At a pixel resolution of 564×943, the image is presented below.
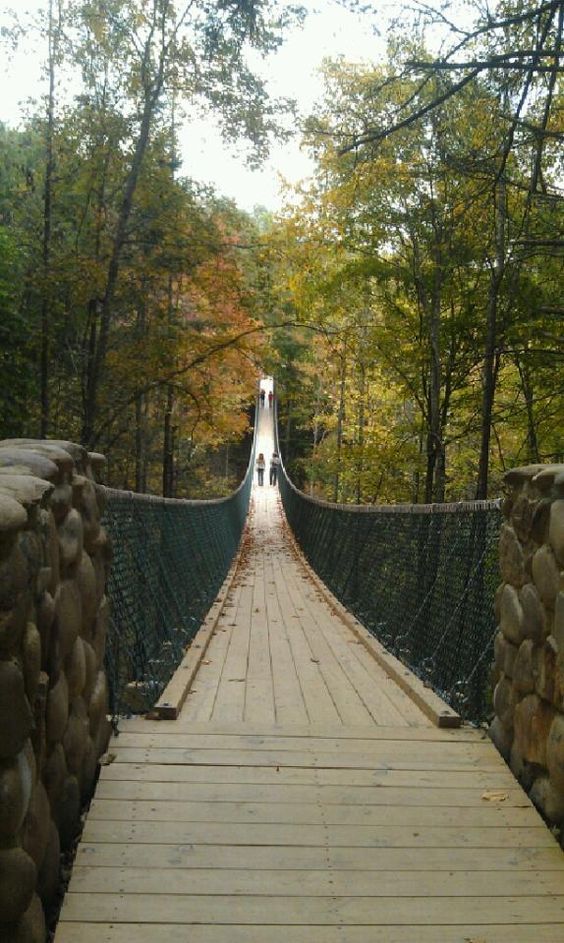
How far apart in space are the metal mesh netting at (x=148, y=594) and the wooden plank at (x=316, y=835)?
28.4 inches

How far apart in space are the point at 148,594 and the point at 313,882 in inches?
80.3

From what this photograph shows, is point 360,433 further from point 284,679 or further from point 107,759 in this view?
point 107,759

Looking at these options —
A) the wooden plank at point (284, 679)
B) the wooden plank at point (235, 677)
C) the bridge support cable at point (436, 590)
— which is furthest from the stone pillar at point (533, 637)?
the wooden plank at point (235, 677)

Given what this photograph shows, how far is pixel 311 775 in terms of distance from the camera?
7.95ft

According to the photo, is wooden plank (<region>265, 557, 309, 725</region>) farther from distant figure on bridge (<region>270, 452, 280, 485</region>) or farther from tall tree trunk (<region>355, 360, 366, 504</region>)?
distant figure on bridge (<region>270, 452, 280, 485</region>)

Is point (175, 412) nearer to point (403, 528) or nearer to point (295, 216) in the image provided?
point (295, 216)

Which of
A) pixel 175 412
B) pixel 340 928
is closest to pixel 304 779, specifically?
pixel 340 928

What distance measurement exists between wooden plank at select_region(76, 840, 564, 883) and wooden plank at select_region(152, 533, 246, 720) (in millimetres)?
930

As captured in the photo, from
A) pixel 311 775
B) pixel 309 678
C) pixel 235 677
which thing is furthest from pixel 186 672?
pixel 311 775

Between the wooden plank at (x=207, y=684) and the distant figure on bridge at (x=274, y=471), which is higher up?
the distant figure on bridge at (x=274, y=471)

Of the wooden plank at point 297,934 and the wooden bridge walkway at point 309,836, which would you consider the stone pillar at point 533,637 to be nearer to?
the wooden bridge walkway at point 309,836

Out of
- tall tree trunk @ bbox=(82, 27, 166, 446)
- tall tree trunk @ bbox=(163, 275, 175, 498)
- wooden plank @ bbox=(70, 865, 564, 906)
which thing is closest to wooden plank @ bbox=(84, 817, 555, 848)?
wooden plank @ bbox=(70, 865, 564, 906)

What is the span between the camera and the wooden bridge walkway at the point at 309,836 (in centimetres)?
169

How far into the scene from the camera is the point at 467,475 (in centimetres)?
1449
